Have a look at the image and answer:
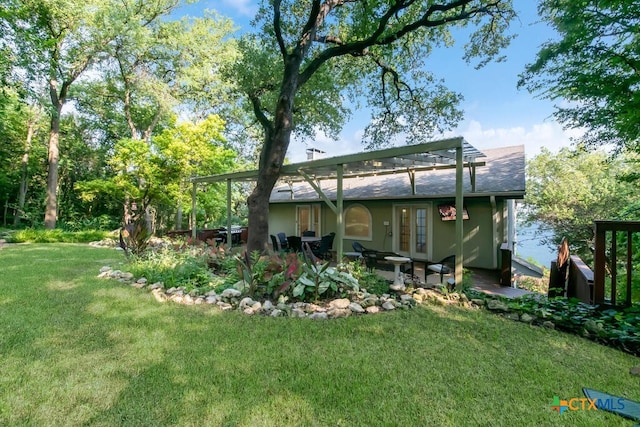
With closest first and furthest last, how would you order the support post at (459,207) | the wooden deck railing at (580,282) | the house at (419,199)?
the wooden deck railing at (580,282), the support post at (459,207), the house at (419,199)

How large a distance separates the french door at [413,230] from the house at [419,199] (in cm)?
3

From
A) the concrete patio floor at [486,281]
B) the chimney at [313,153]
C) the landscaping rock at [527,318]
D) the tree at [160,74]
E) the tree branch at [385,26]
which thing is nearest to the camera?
the landscaping rock at [527,318]

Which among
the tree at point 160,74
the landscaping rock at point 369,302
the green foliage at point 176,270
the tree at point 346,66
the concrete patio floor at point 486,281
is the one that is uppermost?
the tree at point 160,74

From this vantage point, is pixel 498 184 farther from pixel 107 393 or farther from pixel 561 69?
pixel 107 393

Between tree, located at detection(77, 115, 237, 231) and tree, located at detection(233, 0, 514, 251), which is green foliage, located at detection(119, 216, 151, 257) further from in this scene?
tree, located at detection(77, 115, 237, 231)

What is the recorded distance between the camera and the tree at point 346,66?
307 inches

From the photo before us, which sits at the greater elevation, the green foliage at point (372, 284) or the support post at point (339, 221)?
the support post at point (339, 221)

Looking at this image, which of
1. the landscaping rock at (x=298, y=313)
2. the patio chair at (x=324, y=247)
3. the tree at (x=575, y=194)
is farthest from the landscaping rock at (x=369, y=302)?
the tree at (x=575, y=194)

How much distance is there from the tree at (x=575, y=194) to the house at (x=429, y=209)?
729 cm

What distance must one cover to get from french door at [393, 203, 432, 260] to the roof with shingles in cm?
71

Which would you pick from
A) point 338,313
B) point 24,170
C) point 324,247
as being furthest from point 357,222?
point 24,170

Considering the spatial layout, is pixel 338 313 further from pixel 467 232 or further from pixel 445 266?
pixel 467 232

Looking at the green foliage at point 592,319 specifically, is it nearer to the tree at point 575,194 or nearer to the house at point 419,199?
the house at point 419,199

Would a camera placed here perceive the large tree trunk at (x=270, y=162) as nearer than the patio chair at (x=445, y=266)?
No
